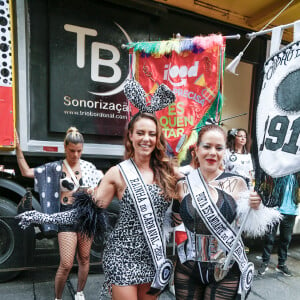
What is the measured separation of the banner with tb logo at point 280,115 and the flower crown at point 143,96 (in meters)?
0.60

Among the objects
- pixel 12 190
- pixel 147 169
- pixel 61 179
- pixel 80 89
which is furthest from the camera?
Answer: pixel 80 89

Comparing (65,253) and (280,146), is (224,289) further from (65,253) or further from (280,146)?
(65,253)

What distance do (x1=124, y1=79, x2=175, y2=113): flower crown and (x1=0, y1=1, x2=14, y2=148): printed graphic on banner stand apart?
1.76 meters

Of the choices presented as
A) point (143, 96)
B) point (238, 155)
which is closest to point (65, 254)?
point (143, 96)

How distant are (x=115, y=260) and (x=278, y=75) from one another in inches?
58.9

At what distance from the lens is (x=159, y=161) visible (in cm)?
184

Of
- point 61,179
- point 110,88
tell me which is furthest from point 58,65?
point 61,179

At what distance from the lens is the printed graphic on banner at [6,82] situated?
112 inches

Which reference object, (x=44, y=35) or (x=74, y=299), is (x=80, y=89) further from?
(x=74, y=299)

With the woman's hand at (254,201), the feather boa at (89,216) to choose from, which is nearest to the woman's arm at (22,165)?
the feather boa at (89,216)

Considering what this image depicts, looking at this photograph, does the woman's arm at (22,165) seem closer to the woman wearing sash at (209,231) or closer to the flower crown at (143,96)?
the flower crown at (143,96)

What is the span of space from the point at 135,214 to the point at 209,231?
456 millimetres

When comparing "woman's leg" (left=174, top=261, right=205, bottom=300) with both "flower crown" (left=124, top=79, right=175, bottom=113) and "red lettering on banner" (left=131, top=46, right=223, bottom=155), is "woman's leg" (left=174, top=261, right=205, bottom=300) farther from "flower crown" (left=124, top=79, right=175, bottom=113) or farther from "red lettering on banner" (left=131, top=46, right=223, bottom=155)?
"red lettering on banner" (left=131, top=46, right=223, bottom=155)

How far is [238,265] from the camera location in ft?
5.37
